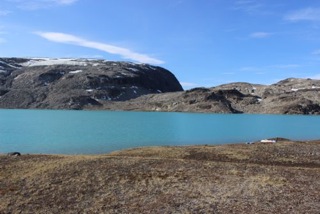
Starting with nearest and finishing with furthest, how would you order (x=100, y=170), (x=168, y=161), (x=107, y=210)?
→ (x=107, y=210), (x=100, y=170), (x=168, y=161)

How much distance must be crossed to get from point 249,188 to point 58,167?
1696cm

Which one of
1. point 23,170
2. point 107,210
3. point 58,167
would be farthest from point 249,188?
point 23,170

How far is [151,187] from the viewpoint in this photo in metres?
27.4

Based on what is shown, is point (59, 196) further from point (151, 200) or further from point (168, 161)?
point (168, 161)

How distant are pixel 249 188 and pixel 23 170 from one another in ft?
65.5

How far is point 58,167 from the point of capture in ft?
108

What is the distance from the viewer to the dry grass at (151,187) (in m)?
23.3

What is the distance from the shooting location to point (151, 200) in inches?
967

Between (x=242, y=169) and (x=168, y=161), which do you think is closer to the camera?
(x=242, y=169)

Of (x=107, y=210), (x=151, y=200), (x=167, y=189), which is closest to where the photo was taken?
(x=107, y=210)

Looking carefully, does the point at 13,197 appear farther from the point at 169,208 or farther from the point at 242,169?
the point at 242,169

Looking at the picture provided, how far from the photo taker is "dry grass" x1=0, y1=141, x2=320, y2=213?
76.3 ft

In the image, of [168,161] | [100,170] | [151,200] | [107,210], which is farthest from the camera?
[168,161]

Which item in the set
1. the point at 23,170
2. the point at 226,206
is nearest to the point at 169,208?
the point at 226,206
